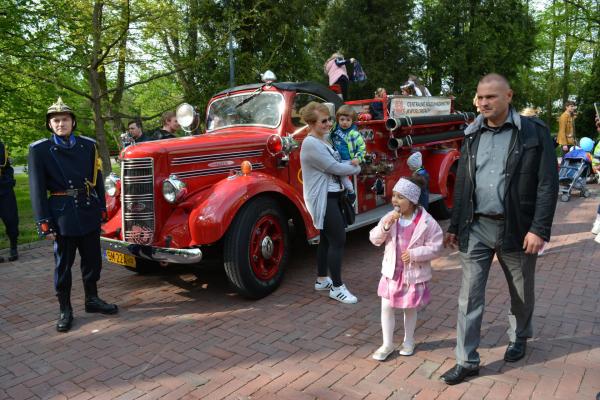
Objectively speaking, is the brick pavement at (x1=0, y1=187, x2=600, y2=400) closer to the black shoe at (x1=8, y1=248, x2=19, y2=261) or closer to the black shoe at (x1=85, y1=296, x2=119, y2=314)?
the black shoe at (x1=85, y1=296, x2=119, y2=314)

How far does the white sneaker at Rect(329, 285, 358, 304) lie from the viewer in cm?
423

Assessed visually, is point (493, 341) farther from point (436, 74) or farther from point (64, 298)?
point (436, 74)

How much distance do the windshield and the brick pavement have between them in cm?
183

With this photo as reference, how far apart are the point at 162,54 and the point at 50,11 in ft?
10.5

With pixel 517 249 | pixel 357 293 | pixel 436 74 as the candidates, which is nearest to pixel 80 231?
pixel 357 293

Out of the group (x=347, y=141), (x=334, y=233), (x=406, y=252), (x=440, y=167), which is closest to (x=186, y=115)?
(x=347, y=141)

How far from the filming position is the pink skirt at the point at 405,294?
304 centimetres

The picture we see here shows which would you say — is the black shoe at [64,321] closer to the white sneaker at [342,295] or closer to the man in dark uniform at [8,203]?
the white sneaker at [342,295]

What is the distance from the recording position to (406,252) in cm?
300

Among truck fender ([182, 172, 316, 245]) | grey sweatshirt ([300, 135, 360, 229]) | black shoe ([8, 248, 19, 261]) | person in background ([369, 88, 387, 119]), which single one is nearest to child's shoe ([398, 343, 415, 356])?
grey sweatshirt ([300, 135, 360, 229])

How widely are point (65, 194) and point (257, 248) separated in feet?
5.79

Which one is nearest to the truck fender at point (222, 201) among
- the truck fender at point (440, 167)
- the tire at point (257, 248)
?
the tire at point (257, 248)

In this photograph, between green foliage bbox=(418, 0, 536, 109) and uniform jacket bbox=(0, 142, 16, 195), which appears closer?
uniform jacket bbox=(0, 142, 16, 195)

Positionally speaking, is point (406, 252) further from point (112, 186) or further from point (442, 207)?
point (442, 207)
